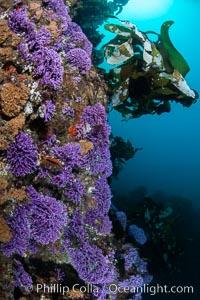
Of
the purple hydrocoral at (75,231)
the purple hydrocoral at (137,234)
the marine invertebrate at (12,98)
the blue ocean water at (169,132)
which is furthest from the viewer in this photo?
the blue ocean water at (169,132)

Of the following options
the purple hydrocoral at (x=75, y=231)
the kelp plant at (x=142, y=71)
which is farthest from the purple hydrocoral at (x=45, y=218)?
the kelp plant at (x=142, y=71)

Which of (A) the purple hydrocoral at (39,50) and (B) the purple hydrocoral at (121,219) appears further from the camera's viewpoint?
(B) the purple hydrocoral at (121,219)

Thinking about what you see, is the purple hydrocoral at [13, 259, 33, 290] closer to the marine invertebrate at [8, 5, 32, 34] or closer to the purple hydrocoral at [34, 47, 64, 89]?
the purple hydrocoral at [34, 47, 64, 89]

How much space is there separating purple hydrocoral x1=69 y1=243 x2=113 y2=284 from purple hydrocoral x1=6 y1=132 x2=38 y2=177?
1.01 metres

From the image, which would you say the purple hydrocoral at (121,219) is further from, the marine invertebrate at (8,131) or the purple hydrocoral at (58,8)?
the purple hydrocoral at (58,8)

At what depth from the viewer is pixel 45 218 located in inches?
110

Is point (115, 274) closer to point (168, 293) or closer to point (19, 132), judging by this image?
point (19, 132)

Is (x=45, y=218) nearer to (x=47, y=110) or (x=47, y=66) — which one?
(x=47, y=110)

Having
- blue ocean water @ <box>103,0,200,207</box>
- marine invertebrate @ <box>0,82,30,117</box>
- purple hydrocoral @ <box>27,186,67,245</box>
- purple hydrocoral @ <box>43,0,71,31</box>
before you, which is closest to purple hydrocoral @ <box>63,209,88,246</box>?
purple hydrocoral @ <box>27,186,67,245</box>

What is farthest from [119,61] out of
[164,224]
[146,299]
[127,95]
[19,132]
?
[146,299]

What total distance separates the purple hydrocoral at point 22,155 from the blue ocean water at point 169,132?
24.6 m

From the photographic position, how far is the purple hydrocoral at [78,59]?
3217 millimetres

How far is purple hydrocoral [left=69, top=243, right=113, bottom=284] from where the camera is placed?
3039 mm

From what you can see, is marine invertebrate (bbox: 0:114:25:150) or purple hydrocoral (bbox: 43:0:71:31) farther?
purple hydrocoral (bbox: 43:0:71:31)
